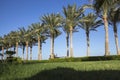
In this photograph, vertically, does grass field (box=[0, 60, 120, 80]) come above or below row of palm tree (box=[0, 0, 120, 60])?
below

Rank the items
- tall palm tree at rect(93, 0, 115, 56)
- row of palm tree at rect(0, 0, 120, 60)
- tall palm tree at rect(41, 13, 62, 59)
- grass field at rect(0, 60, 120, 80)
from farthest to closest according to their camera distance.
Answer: tall palm tree at rect(41, 13, 62, 59) → row of palm tree at rect(0, 0, 120, 60) → tall palm tree at rect(93, 0, 115, 56) → grass field at rect(0, 60, 120, 80)

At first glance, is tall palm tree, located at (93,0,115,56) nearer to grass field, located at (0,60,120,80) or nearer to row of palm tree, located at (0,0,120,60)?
row of palm tree, located at (0,0,120,60)

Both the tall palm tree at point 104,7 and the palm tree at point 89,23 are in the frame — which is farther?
the palm tree at point 89,23

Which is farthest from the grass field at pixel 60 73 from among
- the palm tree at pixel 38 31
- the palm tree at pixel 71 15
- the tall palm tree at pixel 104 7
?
the palm tree at pixel 38 31

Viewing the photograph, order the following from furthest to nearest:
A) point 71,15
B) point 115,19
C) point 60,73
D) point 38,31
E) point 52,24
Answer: point 38,31 < point 52,24 < point 71,15 < point 115,19 < point 60,73

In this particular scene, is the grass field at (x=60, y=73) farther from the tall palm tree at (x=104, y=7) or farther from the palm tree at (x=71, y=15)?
the palm tree at (x=71, y=15)

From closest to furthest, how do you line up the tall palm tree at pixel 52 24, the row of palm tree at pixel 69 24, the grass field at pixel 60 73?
the grass field at pixel 60 73 → the row of palm tree at pixel 69 24 → the tall palm tree at pixel 52 24

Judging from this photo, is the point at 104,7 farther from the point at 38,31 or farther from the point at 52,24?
the point at 38,31

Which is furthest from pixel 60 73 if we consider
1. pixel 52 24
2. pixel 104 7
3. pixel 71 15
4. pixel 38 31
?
pixel 38 31

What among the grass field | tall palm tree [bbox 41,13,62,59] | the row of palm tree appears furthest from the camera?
tall palm tree [bbox 41,13,62,59]

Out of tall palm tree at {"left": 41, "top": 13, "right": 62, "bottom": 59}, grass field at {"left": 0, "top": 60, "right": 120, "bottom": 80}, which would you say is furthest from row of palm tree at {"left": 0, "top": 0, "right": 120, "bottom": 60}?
grass field at {"left": 0, "top": 60, "right": 120, "bottom": 80}

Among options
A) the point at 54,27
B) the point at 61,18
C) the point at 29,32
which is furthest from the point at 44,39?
the point at 61,18

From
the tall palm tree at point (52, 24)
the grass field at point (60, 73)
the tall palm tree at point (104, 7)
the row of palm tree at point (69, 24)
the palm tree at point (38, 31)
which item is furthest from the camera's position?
the palm tree at point (38, 31)

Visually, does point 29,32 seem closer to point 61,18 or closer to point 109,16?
point 61,18
